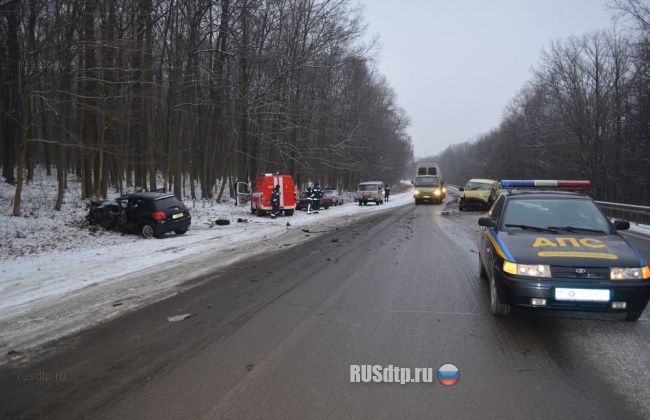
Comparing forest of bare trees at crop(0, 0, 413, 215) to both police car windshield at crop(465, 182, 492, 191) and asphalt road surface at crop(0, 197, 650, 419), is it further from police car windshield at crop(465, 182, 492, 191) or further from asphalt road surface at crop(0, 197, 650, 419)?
asphalt road surface at crop(0, 197, 650, 419)

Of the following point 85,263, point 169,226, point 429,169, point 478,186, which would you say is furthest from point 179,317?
point 429,169

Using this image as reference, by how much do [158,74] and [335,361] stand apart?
2654 cm

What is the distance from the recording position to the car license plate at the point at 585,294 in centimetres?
432

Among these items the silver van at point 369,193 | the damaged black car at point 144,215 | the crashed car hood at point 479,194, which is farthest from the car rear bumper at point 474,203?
the damaged black car at point 144,215

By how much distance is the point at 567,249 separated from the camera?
4.70 m

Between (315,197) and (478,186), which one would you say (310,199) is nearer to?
(315,197)

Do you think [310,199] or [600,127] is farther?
[600,127]

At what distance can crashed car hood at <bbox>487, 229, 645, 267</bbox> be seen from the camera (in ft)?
14.6

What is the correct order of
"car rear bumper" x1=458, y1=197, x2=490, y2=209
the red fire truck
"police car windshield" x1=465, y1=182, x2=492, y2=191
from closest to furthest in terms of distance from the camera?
the red fire truck
"car rear bumper" x1=458, y1=197, x2=490, y2=209
"police car windshield" x1=465, y1=182, x2=492, y2=191

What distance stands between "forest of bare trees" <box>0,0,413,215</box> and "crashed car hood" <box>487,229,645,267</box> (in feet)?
46.9

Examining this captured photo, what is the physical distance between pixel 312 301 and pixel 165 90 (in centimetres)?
2382

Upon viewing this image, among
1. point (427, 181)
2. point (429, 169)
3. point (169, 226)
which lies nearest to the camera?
point (169, 226)

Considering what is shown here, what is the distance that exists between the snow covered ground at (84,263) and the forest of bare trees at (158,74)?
308 cm

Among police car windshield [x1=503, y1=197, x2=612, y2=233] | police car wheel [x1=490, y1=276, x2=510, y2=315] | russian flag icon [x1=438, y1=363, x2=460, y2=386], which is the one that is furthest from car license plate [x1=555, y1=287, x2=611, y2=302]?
russian flag icon [x1=438, y1=363, x2=460, y2=386]
